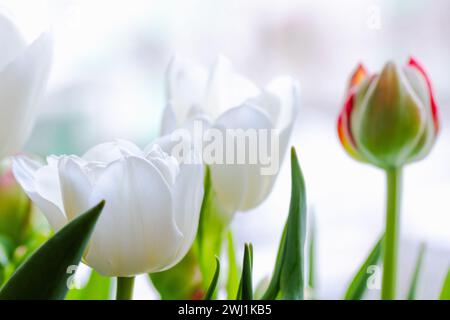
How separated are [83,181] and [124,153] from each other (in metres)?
0.02

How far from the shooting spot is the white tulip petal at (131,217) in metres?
0.18

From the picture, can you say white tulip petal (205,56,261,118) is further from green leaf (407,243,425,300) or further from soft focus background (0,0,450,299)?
soft focus background (0,0,450,299)

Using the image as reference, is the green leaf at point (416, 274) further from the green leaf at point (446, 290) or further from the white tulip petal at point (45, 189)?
the white tulip petal at point (45, 189)

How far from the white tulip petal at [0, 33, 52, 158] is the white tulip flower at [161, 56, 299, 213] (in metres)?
0.04

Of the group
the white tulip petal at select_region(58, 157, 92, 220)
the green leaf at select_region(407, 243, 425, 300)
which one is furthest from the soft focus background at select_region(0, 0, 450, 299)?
the white tulip petal at select_region(58, 157, 92, 220)

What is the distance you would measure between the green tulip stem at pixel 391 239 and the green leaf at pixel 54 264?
0.31 feet

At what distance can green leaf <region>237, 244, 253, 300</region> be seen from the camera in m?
0.19

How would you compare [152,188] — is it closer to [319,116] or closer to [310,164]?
[310,164]

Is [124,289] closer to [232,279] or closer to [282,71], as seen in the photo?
[232,279]

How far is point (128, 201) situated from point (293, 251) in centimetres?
5

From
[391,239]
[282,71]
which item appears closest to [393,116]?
[391,239]

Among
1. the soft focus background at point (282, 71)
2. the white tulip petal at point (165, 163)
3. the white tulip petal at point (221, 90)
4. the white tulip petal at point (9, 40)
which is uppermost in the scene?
the soft focus background at point (282, 71)

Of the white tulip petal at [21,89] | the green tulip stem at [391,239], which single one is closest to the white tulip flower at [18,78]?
the white tulip petal at [21,89]

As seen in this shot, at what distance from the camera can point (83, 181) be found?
0.59 feet
